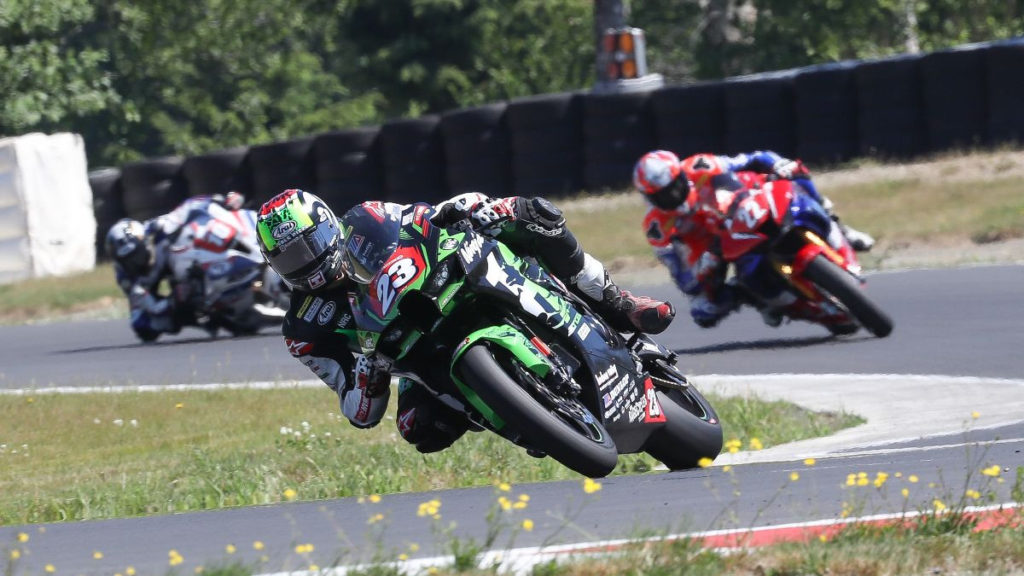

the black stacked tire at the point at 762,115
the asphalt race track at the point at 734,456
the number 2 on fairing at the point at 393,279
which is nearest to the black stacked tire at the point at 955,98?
the black stacked tire at the point at 762,115

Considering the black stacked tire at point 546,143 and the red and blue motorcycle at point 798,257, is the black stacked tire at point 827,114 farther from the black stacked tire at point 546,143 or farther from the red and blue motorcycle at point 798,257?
the red and blue motorcycle at point 798,257

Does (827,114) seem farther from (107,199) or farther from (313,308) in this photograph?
(313,308)

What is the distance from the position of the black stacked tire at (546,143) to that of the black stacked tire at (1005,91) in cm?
463

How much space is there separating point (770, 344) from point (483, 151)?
8.76 meters

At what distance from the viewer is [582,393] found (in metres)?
6.53

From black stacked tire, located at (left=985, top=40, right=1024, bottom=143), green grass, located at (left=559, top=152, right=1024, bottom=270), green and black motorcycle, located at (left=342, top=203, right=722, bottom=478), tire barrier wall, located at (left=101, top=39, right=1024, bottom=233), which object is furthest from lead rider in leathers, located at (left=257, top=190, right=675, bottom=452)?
tire barrier wall, located at (left=101, top=39, right=1024, bottom=233)

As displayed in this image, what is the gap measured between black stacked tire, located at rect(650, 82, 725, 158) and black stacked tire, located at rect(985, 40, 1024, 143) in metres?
2.91

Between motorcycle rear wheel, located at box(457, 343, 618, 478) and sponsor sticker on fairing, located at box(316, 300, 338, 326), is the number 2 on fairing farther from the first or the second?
sponsor sticker on fairing, located at box(316, 300, 338, 326)

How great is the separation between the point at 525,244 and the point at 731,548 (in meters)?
2.56

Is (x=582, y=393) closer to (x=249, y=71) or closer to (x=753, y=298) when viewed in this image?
(x=753, y=298)

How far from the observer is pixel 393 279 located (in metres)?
6.12

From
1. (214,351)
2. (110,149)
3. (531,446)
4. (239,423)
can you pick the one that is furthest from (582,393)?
(110,149)

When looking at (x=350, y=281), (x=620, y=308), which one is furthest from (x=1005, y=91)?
(x=350, y=281)

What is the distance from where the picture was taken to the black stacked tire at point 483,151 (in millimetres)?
19953
